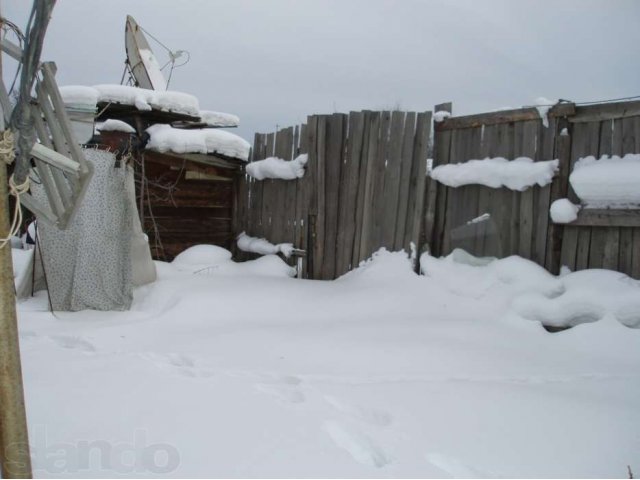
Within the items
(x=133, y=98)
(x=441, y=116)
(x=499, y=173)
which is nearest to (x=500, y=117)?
(x=499, y=173)

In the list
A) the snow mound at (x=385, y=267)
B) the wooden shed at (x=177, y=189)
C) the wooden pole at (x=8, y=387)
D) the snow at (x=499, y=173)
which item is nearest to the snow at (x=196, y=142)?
the wooden shed at (x=177, y=189)

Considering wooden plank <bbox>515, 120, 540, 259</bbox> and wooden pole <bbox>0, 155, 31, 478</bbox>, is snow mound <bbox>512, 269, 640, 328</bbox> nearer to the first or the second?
wooden plank <bbox>515, 120, 540, 259</bbox>

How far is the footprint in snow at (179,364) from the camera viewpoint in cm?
351

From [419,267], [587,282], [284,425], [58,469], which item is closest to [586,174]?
[587,282]

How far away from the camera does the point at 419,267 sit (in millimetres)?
5680

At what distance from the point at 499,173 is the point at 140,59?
624cm

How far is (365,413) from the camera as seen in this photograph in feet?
9.52

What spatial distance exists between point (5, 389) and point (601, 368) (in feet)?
12.3

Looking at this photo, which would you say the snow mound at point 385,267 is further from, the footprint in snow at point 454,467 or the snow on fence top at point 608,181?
the footprint in snow at point 454,467

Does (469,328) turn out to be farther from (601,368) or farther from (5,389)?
(5,389)

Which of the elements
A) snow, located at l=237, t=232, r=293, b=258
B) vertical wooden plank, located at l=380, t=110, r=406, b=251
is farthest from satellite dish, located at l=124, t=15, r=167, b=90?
vertical wooden plank, located at l=380, t=110, r=406, b=251

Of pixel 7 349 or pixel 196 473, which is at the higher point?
pixel 7 349

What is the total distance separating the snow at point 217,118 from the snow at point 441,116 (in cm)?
403

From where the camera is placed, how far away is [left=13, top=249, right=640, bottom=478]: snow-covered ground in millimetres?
2398
